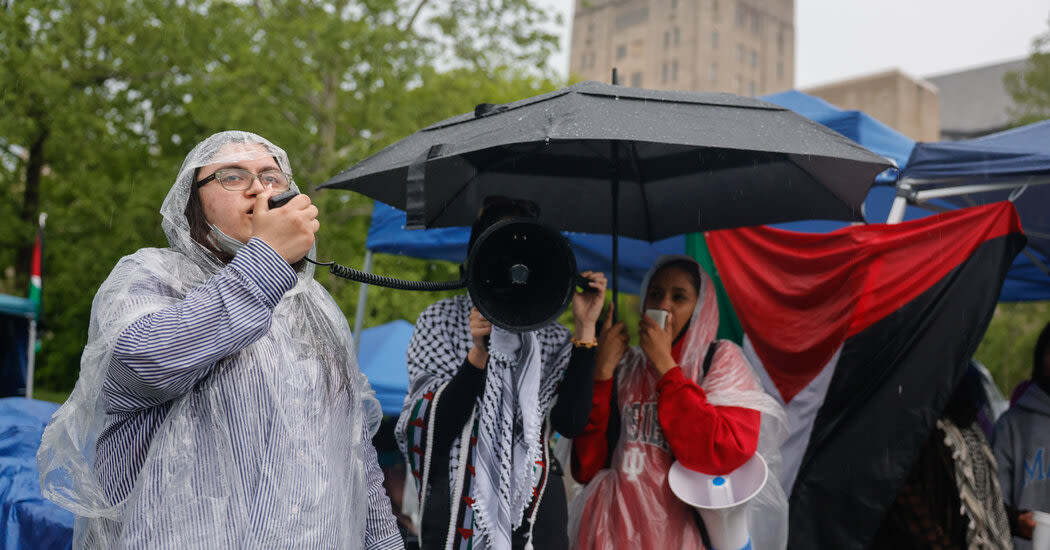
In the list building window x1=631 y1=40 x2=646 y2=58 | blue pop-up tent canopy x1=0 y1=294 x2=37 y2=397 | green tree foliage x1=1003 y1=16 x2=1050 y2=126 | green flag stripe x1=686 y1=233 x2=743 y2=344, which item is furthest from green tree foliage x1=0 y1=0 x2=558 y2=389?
building window x1=631 y1=40 x2=646 y2=58

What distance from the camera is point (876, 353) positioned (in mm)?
3023

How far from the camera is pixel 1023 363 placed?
14242mm

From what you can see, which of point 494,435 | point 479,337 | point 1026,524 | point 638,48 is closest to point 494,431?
point 494,435

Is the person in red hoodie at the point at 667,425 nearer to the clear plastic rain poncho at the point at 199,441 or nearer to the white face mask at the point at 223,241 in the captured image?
the clear plastic rain poncho at the point at 199,441

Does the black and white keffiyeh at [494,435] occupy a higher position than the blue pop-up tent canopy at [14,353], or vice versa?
the black and white keffiyeh at [494,435]

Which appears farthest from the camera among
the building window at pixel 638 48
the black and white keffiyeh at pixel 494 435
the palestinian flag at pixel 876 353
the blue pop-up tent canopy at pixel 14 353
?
the building window at pixel 638 48

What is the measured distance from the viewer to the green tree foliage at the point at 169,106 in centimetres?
1007

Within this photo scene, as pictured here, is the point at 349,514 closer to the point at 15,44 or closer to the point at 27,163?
the point at 15,44

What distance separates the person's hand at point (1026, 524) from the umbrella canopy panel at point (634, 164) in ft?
5.07

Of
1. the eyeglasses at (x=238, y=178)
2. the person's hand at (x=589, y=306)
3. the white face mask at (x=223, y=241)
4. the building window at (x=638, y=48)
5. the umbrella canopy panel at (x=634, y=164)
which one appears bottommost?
the person's hand at (x=589, y=306)

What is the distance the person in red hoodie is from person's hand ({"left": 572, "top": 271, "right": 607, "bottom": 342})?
9.7 inches

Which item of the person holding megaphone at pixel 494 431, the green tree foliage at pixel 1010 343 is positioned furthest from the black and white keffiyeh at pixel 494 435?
the green tree foliage at pixel 1010 343

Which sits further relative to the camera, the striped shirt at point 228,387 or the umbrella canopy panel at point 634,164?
the umbrella canopy panel at point 634,164

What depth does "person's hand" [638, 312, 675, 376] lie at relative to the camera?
260cm
